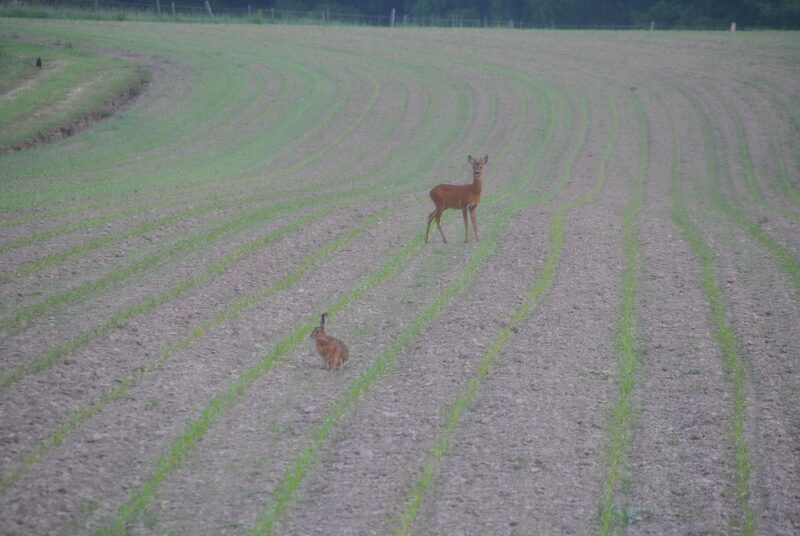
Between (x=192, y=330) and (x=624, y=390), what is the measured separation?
504cm

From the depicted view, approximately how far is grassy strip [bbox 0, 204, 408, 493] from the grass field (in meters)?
0.04

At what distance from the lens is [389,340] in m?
10.1

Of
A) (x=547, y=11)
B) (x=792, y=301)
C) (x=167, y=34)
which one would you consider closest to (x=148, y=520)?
(x=792, y=301)

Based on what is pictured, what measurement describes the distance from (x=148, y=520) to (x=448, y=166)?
18448 millimetres

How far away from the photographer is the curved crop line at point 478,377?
265 inches

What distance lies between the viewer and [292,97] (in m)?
32.7

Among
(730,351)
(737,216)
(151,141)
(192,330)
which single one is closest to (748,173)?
(737,216)

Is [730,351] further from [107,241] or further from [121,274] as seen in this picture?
[107,241]

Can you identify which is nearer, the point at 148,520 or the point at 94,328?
the point at 148,520

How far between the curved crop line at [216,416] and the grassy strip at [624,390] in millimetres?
2481

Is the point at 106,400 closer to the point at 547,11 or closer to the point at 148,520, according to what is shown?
the point at 148,520

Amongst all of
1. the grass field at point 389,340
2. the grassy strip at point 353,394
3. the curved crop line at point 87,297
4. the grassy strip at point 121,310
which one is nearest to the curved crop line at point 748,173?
the grass field at point 389,340

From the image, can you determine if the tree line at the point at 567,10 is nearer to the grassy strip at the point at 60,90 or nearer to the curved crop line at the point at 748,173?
the curved crop line at the point at 748,173

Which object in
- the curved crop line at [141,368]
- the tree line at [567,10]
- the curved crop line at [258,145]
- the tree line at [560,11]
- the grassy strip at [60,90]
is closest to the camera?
the curved crop line at [141,368]
